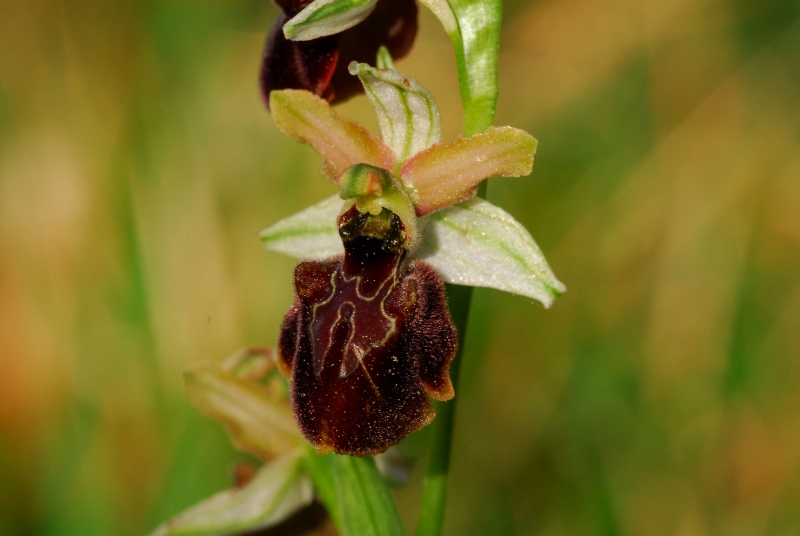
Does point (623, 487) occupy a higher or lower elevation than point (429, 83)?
lower

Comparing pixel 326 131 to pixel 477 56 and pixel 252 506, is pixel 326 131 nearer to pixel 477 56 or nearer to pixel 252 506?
pixel 477 56

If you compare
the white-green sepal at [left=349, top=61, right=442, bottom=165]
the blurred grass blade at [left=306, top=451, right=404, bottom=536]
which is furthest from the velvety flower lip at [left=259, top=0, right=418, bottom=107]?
the blurred grass blade at [left=306, top=451, right=404, bottom=536]

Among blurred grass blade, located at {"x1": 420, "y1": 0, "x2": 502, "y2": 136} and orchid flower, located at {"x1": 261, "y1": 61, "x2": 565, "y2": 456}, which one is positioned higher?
blurred grass blade, located at {"x1": 420, "y1": 0, "x2": 502, "y2": 136}

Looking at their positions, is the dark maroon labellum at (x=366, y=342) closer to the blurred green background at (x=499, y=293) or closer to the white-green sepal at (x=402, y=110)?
the white-green sepal at (x=402, y=110)

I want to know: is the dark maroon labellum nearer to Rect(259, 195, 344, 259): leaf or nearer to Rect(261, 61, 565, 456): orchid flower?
Rect(261, 61, 565, 456): orchid flower

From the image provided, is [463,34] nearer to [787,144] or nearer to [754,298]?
[754,298]

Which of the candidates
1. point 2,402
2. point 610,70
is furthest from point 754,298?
point 2,402
